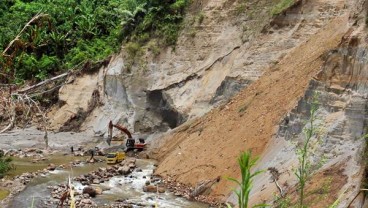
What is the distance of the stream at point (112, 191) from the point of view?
685 inches

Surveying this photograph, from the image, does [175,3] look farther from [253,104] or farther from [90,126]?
[253,104]

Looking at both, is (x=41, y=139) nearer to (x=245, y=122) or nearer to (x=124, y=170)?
(x=124, y=170)

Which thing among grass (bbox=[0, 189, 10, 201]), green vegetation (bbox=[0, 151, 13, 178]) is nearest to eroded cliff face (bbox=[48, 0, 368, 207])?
green vegetation (bbox=[0, 151, 13, 178])

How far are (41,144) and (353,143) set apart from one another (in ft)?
62.2

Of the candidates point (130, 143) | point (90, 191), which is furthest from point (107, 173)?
point (130, 143)

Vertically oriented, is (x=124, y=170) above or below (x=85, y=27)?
below

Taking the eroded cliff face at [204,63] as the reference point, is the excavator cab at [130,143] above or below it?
below

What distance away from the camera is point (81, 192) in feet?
61.8

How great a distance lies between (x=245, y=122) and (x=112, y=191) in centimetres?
583

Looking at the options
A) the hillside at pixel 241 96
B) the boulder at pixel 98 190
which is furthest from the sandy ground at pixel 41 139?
the boulder at pixel 98 190

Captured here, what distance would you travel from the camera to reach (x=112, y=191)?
19516mm

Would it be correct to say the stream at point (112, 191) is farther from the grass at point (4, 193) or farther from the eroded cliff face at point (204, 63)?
the eroded cliff face at point (204, 63)

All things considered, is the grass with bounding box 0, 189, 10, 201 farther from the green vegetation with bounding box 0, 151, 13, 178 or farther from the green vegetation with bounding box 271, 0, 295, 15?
the green vegetation with bounding box 271, 0, 295, 15

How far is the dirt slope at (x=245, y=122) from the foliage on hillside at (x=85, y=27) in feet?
28.3
